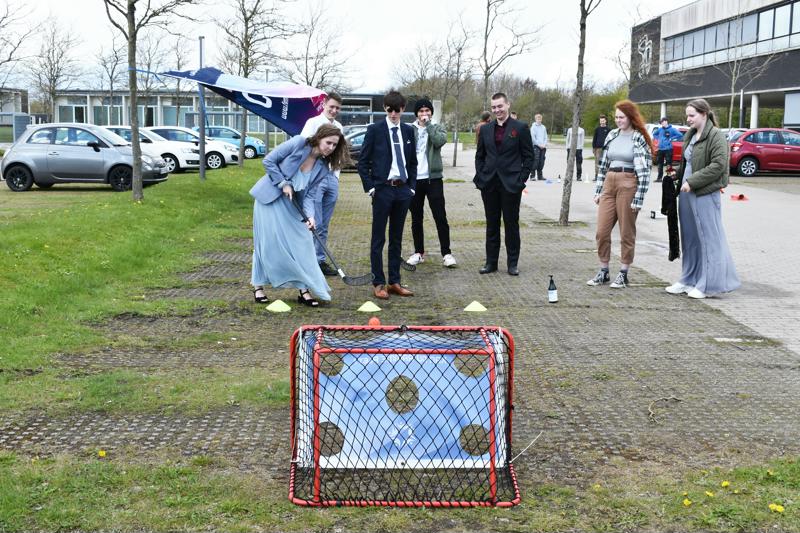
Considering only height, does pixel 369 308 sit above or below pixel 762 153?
below

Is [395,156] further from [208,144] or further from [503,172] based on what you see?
[208,144]

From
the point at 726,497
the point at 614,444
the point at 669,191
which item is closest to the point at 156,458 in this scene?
the point at 614,444

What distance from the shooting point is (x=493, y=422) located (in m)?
4.82

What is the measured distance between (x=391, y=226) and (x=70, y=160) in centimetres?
1407

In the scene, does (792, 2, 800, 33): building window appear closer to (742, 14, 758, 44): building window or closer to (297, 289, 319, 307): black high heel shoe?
(742, 14, 758, 44): building window

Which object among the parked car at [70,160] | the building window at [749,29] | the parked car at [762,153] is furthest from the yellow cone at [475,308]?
the building window at [749,29]

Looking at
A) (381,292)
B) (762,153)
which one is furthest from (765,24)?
(381,292)

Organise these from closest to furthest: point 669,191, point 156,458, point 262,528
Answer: point 262,528 < point 156,458 < point 669,191

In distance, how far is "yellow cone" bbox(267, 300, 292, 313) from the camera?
A: 28.8ft

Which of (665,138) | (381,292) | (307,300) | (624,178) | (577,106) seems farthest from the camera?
(665,138)

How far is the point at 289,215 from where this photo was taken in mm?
8859

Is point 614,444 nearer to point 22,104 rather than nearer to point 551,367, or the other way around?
point 551,367

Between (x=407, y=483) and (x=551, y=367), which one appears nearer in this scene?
(x=407, y=483)

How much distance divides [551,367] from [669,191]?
387cm
